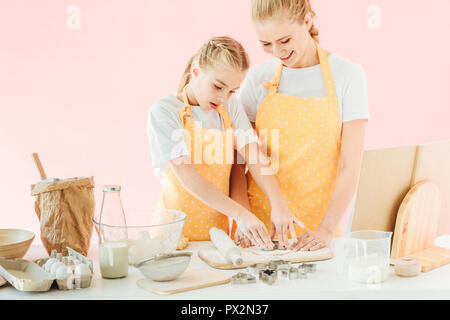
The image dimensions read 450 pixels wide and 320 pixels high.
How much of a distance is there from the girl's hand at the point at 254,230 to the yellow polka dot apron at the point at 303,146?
0.30 metres

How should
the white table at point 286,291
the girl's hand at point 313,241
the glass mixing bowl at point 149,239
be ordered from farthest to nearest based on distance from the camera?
the girl's hand at point 313,241 → the glass mixing bowl at point 149,239 → the white table at point 286,291

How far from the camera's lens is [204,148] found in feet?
5.64

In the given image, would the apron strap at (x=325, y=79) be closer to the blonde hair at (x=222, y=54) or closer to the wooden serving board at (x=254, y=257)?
the blonde hair at (x=222, y=54)

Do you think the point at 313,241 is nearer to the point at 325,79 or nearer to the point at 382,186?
the point at 382,186

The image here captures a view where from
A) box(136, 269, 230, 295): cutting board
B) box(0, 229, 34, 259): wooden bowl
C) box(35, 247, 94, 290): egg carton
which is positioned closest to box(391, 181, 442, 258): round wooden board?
box(136, 269, 230, 295): cutting board

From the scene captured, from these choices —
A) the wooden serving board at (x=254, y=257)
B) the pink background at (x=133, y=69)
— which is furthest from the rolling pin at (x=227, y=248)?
the pink background at (x=133, y=69)

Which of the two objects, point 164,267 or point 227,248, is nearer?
point 164,267

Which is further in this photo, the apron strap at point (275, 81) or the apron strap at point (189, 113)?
the apron strap at point (275, 81)

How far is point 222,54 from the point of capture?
1588 mm

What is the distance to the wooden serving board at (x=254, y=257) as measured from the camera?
1.34m

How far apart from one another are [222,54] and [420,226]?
2.41 ft

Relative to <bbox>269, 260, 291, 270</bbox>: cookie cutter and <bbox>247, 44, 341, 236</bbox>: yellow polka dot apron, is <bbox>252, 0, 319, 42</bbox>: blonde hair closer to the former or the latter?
<bbox>247, 44, 341, 236</bbox>: yellow polka dot apron

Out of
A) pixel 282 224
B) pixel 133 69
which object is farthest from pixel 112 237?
pixel 133 69

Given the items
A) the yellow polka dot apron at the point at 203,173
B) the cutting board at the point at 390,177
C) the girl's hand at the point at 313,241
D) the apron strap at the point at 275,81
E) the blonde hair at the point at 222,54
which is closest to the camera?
the cutting board at the point at 390,177
